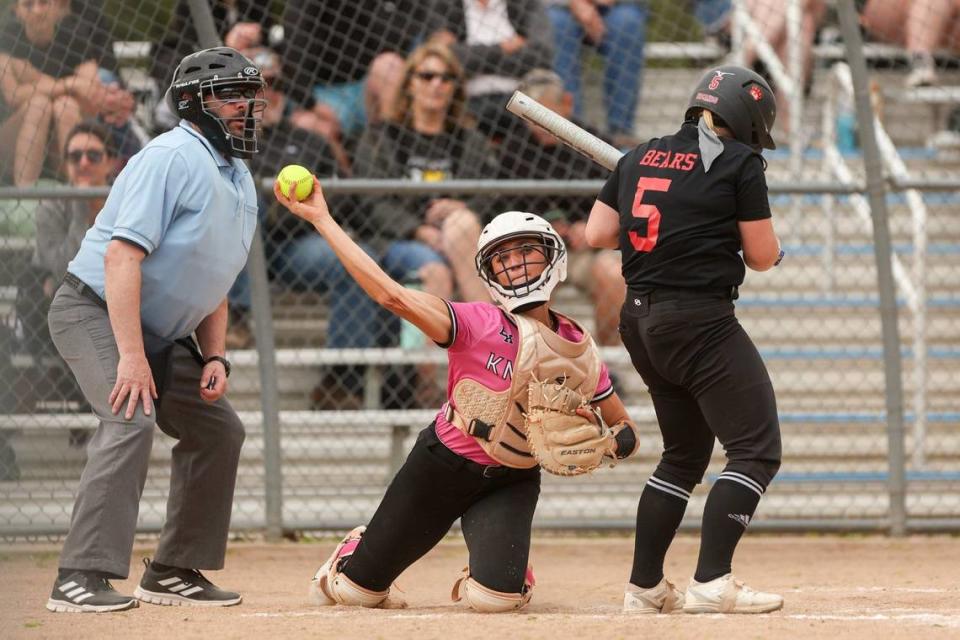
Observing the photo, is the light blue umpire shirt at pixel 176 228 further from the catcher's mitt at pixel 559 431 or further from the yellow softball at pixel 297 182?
the catcher's mitt at pixel 559 431

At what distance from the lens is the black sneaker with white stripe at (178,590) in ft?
15.3

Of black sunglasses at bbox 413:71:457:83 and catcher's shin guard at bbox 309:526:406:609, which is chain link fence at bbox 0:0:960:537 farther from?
catcher's shin guard at bbox 309:526:406:609

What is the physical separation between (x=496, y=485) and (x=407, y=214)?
8.92ft

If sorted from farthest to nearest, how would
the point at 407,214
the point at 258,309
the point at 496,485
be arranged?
the point at 407,214 < the point at 258,309 < the point at 496,485

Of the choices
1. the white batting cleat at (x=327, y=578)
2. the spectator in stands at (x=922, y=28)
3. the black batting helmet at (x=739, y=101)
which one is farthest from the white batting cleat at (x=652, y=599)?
the spectator in stands at (x=922, y=28)

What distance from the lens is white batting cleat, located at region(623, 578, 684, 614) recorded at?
4406 mm

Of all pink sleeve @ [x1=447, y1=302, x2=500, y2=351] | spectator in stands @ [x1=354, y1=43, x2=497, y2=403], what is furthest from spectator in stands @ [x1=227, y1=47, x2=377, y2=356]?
pink sleeve @ [x1=447, y1=302, x2=500, y2=351]

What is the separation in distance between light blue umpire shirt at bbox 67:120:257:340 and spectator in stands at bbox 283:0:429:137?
244cm

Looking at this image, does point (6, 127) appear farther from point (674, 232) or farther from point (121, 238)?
point (674, 232)

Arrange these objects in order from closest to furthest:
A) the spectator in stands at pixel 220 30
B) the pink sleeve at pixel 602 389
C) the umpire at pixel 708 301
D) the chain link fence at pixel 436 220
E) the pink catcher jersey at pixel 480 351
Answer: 1. the umpire at pixel 708 301
2. the pink catcher jersey at pixel 480 351
3. the pink sleeve at pixel 602 389
4. the chain link fence at pixel 436 220
5. the spectator in stands at pixel 220 30

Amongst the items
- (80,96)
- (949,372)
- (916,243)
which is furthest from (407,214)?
(949,372)

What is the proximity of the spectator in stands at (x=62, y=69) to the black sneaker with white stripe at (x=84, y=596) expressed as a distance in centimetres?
233

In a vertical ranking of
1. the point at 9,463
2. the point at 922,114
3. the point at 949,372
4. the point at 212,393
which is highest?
the point at 922,114

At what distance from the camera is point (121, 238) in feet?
13.8
